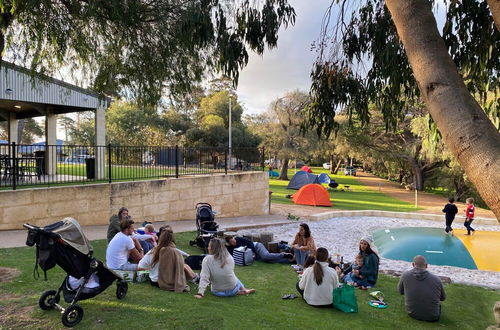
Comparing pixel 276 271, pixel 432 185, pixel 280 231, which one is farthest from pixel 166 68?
pixel 432 185

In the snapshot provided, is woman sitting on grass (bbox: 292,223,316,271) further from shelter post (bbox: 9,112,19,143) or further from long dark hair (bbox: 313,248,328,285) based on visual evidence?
shelter post (bbox: 9,112,19,143)

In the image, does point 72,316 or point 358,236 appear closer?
point 72,316

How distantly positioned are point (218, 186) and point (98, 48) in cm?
835

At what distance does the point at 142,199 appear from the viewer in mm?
12742

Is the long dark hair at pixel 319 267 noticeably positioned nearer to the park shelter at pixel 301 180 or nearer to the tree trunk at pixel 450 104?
the tree trunk at pixel 450 104

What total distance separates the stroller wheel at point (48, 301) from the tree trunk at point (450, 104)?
473 centimetres

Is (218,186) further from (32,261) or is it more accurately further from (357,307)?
(357,307)

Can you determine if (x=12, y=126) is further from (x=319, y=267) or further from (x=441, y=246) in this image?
(x=441, y=246)

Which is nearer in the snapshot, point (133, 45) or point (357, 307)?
point (357, 307)

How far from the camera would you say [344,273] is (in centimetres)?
826

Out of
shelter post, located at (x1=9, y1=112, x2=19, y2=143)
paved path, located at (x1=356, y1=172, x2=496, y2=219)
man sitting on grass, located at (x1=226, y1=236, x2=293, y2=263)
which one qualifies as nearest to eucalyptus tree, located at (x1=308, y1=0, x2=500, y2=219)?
man sitting on grass, located at (x1=226, y1=236, x2=293, y2=263)

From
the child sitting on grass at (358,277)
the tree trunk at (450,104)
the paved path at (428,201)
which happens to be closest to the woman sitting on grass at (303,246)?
the child sitting on grass at (358,277)

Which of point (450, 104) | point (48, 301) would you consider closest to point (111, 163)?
point (48, 301)

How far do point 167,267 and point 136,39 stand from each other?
459cm
